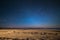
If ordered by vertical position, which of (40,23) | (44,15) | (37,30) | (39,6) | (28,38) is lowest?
(28,38)

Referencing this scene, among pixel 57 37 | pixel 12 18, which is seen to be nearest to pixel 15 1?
pixel 12 18

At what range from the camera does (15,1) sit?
1926 mm

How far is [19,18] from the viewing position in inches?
74.8

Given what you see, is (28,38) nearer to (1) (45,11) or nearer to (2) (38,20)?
(2) (38,20)

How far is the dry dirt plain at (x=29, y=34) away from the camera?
1752 millimetres

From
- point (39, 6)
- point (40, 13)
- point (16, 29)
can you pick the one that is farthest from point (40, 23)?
point (16, 29)

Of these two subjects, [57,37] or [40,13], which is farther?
[40,13]

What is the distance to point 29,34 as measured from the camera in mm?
1808

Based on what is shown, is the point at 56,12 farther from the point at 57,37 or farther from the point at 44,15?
the point at 57,37

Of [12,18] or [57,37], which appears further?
[12,18]

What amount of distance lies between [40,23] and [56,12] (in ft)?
1.08

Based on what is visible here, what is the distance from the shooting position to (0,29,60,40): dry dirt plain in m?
1.75

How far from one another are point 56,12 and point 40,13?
0.27m

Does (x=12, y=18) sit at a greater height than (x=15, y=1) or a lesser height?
lesser
